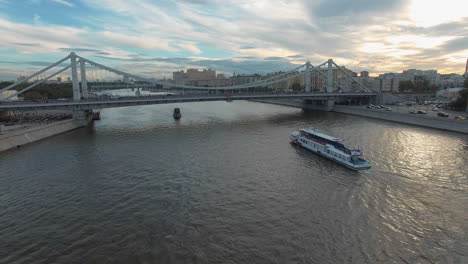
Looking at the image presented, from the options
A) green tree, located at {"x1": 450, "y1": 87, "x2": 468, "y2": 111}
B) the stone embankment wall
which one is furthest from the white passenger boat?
green tree, located at {"x1": 450, "y1": 87, "x2": 468, "y2": 111}

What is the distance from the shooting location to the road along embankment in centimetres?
2278

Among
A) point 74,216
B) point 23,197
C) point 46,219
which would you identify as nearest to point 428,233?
Answer: point 74,216

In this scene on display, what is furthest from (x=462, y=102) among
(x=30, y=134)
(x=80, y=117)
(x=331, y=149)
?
(x=30, y=134)

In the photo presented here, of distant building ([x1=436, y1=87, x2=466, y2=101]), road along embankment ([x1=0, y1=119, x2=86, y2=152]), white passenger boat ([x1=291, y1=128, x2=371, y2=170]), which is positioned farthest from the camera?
distant building ([x1=436, y1=87, x2=466, y2=101])

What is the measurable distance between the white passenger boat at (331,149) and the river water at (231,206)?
63 cm

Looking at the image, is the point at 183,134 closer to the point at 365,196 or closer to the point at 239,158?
the point at 239,158

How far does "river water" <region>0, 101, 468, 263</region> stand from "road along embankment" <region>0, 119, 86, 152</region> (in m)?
2.20

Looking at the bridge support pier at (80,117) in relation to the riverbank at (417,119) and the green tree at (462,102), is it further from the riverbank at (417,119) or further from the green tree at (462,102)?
the green tree at (462,102)

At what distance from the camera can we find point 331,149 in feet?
63.3

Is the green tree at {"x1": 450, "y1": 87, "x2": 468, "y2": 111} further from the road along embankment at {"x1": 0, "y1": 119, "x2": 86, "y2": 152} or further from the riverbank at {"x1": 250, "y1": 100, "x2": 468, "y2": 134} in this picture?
the road along embankment at {"x1": 0, "y1": 119, "x2": 86, "y2": 152}

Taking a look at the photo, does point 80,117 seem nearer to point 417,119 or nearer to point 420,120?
point 417,119

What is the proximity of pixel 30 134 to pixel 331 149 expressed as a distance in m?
27.3

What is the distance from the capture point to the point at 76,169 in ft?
57.1

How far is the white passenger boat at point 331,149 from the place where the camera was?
16969 mm
